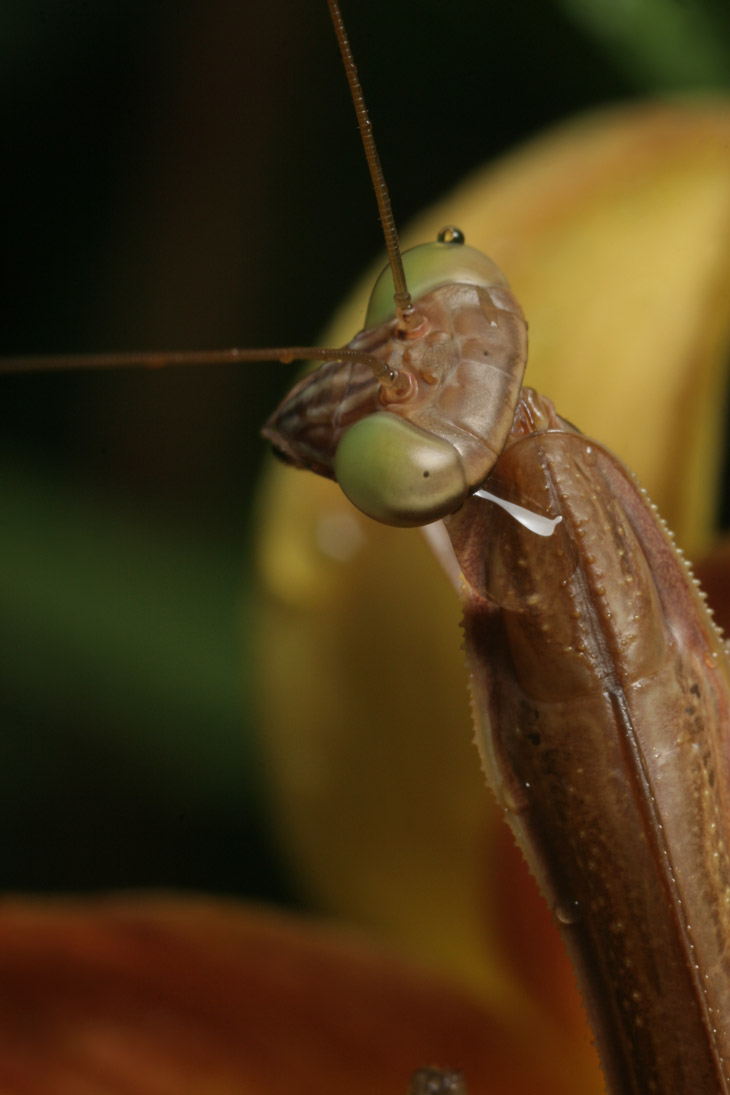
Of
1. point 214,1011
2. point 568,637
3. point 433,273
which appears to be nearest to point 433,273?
point 433,273

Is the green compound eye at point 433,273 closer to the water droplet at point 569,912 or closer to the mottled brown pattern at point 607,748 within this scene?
the mottled brown pattern at point 607,748

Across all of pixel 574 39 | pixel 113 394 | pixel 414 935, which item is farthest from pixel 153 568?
pixel 574 39

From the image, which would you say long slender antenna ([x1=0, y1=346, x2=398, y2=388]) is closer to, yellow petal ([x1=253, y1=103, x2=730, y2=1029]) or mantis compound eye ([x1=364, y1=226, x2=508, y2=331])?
mantis compound eye ([x1=364, y1=226, x2=508, y2=331])

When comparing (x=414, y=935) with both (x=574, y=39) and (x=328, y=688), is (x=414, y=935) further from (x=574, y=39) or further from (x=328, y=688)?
(x=574, y=39)

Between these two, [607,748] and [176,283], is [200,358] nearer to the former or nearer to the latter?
[607,748]

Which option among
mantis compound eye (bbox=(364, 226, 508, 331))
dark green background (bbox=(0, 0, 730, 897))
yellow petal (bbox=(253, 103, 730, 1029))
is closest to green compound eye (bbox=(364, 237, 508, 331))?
mantis compound eye (bbox=(364, 226, 508, 331))

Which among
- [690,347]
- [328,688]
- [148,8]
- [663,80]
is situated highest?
[148,8]
